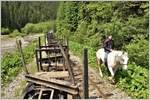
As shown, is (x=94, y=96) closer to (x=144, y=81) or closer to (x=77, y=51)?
(x=144, y=81)

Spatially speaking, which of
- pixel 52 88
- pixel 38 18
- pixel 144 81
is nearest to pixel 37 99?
pixel 52 88

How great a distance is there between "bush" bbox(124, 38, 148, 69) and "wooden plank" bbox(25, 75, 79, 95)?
7.01m

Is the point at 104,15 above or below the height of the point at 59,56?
above

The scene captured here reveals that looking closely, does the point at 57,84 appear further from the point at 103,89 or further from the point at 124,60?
the point at 124,60

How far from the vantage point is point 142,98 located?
10.4 m

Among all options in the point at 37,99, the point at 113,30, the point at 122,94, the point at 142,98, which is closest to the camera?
the point at 37,99

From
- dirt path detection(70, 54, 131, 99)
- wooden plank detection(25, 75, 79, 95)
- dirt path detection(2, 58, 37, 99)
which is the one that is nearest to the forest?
dirt path detection(70, 54, 131, 99)

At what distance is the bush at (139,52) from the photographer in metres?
15.3

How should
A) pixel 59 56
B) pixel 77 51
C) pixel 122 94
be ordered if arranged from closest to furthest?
pixel 122 94 < pixel 59 56 < pixel 77 51

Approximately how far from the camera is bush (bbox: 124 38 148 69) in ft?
50.2

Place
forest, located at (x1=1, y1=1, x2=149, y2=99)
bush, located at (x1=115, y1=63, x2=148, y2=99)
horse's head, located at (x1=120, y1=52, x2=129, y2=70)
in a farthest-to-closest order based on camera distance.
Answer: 1. horse's head, located at (x1=120, y1=52, x2=129, y2=70)
2. forest, located at (x1=1, y1=1, x2=149, y2=99)
3. bush, located at (x1=115, y1=63, x2=148, y2=99)

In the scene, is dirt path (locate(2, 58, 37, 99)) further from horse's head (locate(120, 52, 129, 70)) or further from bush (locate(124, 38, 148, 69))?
bush (locate(124, 38, 148, 69))

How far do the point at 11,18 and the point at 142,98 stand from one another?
8647cm

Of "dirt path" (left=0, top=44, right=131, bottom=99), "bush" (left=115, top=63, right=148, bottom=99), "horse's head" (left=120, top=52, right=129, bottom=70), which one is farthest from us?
"horse's head" (left=120, top=52, right=129, bottom=70)
